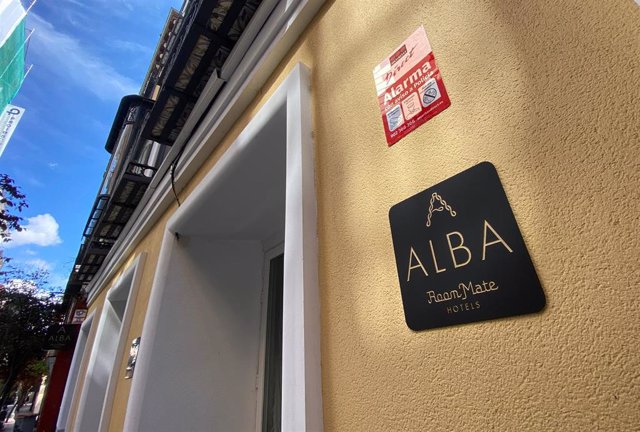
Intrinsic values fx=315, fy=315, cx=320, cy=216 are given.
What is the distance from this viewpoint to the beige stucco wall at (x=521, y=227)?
0.46 m

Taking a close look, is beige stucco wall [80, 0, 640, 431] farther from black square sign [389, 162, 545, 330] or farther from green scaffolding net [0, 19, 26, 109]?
green scaffolding net [0, 19, 26, 109]

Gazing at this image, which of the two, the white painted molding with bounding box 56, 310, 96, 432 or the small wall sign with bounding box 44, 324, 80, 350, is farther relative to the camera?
the small wall sign with bounding box 44, 324, 80, 350

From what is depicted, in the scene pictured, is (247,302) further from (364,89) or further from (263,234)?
(364,89)

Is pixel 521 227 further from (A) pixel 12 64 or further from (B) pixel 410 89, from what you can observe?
(A) pixel 12 64

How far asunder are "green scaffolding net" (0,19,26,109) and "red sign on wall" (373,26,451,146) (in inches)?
473

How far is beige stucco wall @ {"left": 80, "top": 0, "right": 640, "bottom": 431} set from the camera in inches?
18.1

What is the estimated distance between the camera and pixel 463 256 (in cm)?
62

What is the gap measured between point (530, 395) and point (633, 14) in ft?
2.11

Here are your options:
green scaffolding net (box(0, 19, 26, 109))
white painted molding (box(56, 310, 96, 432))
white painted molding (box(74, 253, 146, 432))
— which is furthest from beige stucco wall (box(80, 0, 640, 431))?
green scaffolding net (box(0, 19, 26, 109))

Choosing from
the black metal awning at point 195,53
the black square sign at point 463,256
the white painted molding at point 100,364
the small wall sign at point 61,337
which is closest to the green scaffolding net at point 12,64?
the small wall sign at point 61,337

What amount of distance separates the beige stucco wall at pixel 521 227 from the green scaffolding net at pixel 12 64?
12156mm

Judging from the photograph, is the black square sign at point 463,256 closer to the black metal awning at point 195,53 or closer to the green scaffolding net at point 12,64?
the black metal awning at point 195,53

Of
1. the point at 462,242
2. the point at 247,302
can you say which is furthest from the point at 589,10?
the point at 247,302

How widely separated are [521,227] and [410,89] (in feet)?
1.57
